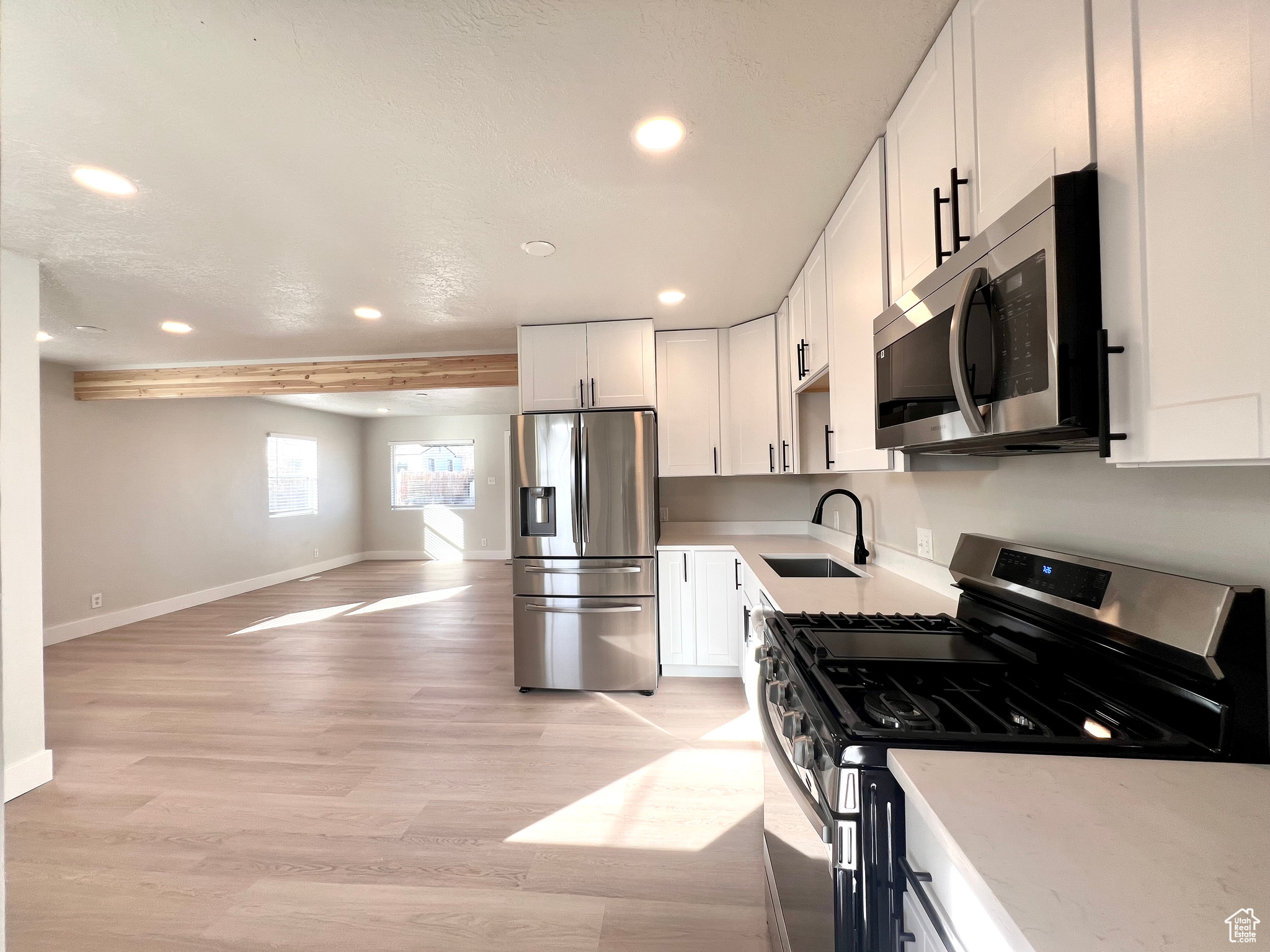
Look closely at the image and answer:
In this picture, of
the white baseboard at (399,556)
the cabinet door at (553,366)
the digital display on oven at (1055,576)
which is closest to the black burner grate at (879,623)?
the digital display on oven at (1055,576)

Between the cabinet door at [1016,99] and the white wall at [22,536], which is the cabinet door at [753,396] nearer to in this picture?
the cabinet door at [1016,99]

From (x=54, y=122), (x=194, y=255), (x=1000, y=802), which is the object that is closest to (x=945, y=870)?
(x=1000, y=802)

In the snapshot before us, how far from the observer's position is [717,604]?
11.5 feet

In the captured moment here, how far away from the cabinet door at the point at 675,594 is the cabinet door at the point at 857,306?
61.7 inches

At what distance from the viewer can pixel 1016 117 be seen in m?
1.02

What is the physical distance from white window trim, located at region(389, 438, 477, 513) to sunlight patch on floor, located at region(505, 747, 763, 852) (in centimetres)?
702

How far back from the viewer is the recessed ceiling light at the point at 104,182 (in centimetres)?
180

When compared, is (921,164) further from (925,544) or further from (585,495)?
(585,495)

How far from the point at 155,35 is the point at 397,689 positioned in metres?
3.34

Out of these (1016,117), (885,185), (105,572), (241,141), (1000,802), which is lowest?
(105,572)

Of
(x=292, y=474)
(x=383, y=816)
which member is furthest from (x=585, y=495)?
(x=292, y=474)

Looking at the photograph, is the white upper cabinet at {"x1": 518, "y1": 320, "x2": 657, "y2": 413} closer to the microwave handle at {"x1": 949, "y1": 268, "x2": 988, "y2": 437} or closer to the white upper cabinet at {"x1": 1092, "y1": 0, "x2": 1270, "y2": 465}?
the microwave handle at {"x1": 949, "y1": 268, "x2": 988, "y2": 437}

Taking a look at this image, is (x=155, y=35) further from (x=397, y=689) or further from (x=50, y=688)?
(x=50, y=688)

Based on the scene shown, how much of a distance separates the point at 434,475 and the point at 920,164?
28.4 ft
